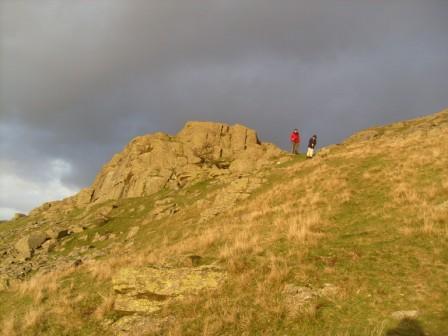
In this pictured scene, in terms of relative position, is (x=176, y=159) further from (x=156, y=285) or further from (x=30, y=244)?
(x=156, y=285)

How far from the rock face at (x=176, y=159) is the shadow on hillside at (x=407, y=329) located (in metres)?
40.6

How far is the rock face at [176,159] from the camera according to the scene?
5334 cm

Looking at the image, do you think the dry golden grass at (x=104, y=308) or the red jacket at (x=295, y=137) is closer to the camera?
the dry golden grass at (x=104, y=308)

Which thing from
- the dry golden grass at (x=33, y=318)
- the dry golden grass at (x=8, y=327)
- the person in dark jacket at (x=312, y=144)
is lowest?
the dry golden grass at (x=8, y=327)

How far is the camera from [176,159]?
5931 cm

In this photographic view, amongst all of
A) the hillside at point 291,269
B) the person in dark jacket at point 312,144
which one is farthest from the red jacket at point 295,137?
the hillside at point 291,269

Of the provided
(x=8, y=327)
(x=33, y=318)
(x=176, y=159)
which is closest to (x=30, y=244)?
(x=176, y=159)

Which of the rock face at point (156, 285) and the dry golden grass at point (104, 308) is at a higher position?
the rock face at point (156, 285)

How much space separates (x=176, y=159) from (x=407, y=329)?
5246 centimetres

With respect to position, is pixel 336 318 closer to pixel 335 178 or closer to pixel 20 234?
pixel 335 178

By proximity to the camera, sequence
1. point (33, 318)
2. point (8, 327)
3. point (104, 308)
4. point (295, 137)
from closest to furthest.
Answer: point (104, 308) → point (8, 327) → point (33, 318) → point (295, 137)

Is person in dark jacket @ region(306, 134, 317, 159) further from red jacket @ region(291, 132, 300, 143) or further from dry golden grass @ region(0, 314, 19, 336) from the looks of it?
dry golden grass @ region(0, 314, 19, 336)

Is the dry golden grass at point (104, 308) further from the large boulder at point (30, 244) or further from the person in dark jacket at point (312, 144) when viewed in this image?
the person in dark jacket at point (312, 144)

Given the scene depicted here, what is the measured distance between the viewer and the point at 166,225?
Answer: 108 ft
